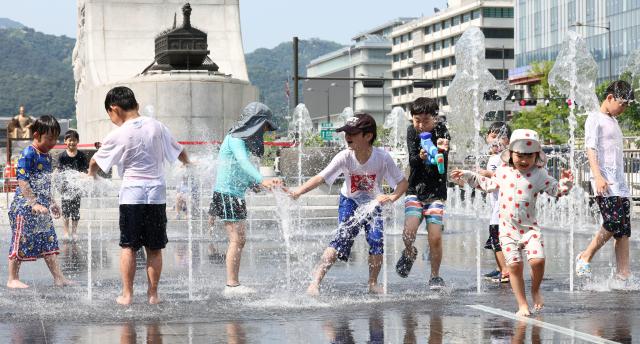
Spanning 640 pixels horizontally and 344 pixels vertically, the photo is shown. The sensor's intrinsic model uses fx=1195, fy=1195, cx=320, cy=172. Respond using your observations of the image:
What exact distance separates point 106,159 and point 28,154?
1.73m

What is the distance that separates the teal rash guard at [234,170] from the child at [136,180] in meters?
0.78

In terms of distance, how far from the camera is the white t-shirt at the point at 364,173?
895 centimetres

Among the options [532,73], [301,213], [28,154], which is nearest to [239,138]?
[28,154]

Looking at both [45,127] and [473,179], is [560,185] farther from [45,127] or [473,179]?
[45,127]

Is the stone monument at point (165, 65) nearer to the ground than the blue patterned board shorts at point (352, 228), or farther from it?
farther from it

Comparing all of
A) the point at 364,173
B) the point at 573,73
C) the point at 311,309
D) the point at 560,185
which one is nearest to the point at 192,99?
the point at 573,73

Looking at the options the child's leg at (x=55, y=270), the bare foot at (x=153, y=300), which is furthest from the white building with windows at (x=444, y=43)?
the bare foot at (x=153, y=300)

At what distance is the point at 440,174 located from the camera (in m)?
9.63

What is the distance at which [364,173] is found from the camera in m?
8.99

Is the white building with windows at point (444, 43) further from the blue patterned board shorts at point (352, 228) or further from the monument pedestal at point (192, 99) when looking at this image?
the blue patterned board shorts at point (352, 228)

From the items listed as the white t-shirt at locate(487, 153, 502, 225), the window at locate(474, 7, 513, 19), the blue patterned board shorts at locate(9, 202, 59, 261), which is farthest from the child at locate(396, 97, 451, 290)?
the window at locate(474, 7, 513, 19)

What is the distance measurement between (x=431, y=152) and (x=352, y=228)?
99 centimetres

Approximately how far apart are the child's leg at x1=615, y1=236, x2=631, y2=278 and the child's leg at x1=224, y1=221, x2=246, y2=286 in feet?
10.2

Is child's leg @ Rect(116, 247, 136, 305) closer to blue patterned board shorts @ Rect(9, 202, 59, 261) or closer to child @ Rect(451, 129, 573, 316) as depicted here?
blue patterned board shorts @ Rect(9, 202, 59, 261)
